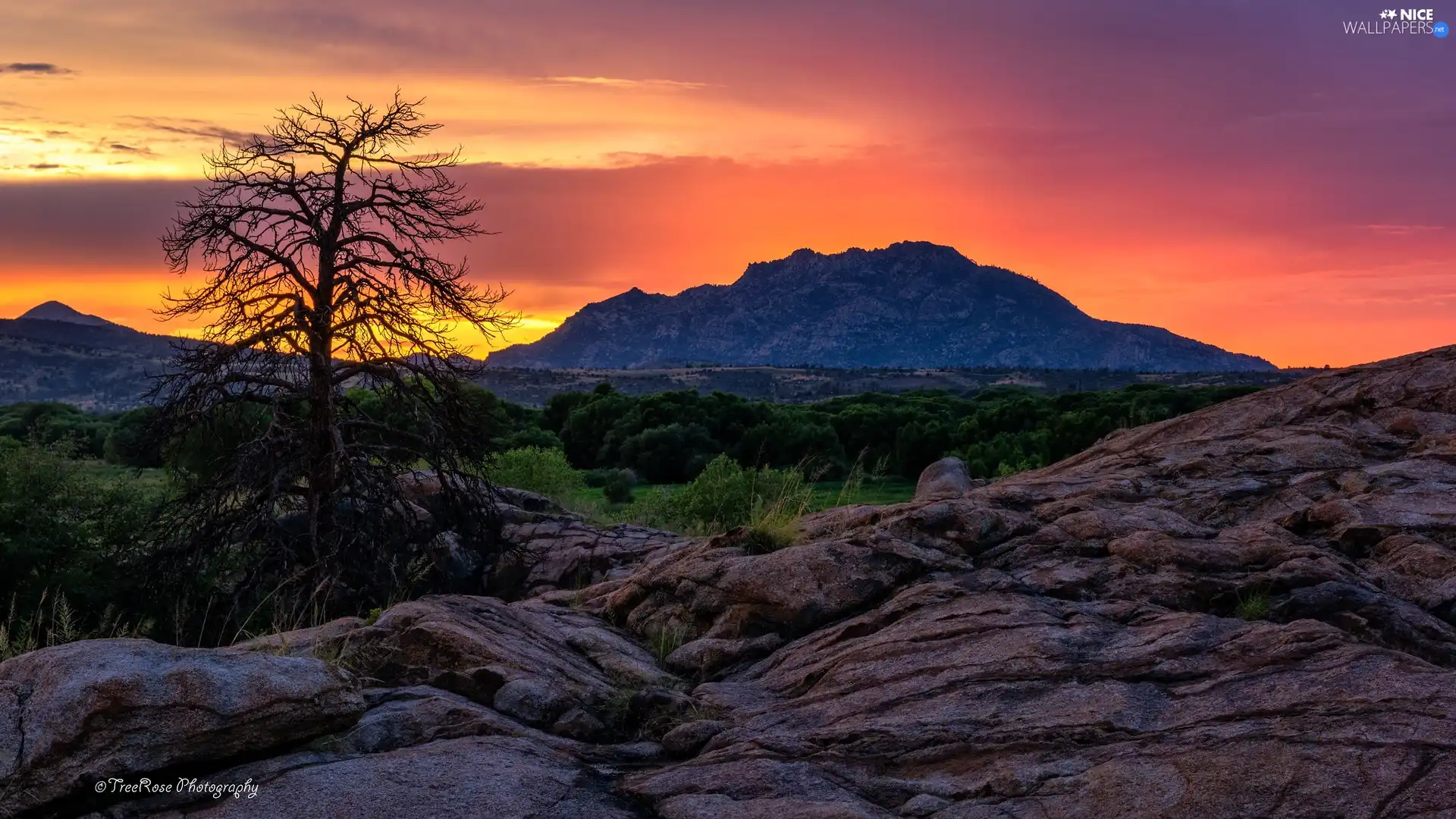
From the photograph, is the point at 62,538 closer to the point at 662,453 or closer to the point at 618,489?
the point at 618,489

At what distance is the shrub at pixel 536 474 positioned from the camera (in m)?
32.3

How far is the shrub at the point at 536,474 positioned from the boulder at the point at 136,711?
23.2 m

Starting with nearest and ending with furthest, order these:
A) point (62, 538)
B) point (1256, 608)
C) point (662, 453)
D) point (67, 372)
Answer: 1. point (1256, 608)
2. point (62, 538)
3. point (662, 453)
4. point (67, 372)

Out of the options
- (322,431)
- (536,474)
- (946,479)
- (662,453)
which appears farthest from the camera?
(662,453)

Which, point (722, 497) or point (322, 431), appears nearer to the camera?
point (322, 431)

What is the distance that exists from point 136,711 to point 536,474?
82.0 feet

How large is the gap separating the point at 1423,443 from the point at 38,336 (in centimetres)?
22825

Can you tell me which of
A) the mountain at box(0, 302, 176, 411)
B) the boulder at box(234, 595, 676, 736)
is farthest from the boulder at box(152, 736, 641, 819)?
the mountain at box(0, 302, 176, 411)

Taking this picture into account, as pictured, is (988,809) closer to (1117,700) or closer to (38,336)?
(1117,700)

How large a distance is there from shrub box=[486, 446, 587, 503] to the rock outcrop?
1807 centimetres

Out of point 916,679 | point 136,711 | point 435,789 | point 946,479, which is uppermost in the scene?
point 946,479

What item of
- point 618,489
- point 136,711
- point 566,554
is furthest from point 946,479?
point 618,489

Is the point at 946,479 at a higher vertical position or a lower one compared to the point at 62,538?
higher

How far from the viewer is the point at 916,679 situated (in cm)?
956
